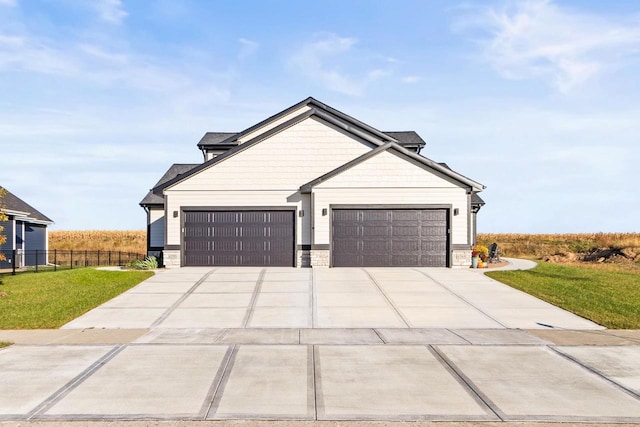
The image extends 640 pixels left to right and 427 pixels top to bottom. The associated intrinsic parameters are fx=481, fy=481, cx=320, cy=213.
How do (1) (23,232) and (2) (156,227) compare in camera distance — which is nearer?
(2) (156,227)

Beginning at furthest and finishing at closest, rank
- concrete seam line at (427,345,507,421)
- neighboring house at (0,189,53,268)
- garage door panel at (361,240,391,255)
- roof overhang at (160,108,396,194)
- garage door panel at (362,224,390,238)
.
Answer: neighboring house at (0,189,53,268) < roof overhang at (160,108,396,194) < garage door panel at (362,224,390,238) < garage door panel at (361,240,391,255) < concrete seam line at (427,345,507,421)

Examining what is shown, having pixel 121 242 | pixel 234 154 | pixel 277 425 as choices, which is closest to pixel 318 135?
pixel 234 154

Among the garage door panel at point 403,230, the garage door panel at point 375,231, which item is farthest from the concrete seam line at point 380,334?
the garage door panel at point 403,230

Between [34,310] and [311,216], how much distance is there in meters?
11.8

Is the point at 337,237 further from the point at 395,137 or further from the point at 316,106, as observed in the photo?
the point at 395,137

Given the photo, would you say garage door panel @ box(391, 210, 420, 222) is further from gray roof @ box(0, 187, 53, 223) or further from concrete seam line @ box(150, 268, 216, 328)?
gray roof @ box(0, 187, 53, 223)

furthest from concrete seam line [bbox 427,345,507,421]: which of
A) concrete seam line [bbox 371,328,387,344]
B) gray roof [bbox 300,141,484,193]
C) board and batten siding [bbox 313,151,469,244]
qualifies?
gray roof [bbox 300,141,484,193]

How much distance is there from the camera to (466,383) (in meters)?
7.48

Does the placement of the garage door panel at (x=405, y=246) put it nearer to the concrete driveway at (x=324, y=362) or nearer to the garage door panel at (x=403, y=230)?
the garage door panel at (x=403, y=230)

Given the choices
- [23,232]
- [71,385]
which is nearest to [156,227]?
[23,232]

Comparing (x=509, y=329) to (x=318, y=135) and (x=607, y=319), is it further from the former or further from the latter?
(x=318, y=135)

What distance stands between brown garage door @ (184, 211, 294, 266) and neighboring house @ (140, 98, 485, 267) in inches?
1.8

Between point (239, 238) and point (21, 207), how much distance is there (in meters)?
18.4

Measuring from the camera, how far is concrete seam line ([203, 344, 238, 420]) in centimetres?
648
